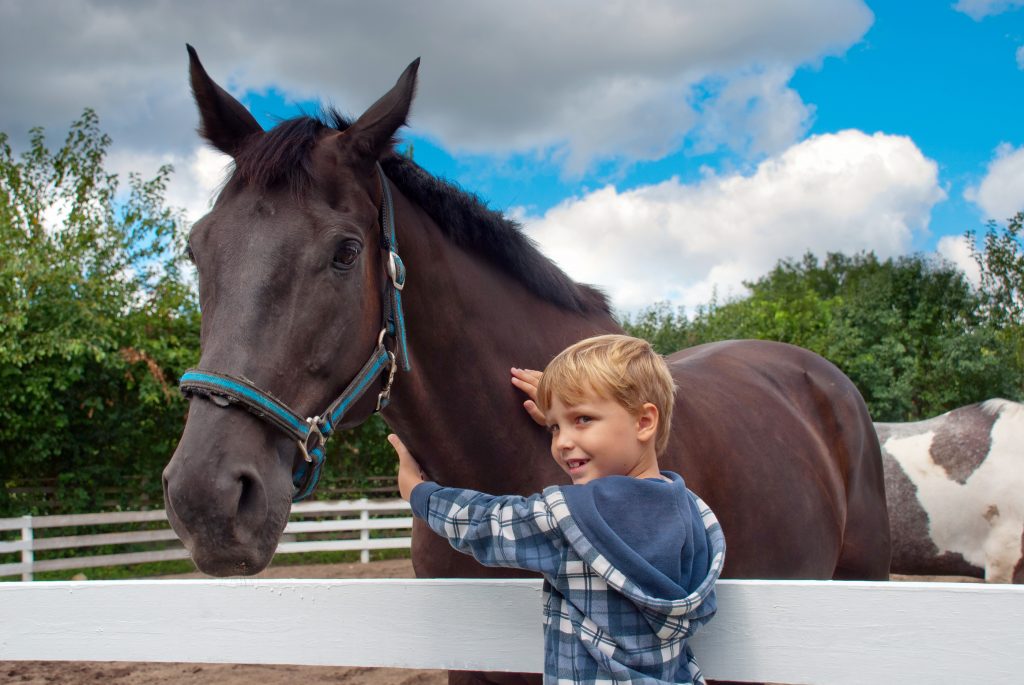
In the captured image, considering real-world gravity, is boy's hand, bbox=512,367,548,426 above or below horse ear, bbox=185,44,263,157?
below

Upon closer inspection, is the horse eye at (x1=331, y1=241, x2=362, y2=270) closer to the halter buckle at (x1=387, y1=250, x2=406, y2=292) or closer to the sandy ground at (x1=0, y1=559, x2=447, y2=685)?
the halter buckle at (x1=387, y1=250, x2=406, y2=292)

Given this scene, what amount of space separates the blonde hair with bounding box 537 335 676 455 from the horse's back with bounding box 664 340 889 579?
921 mm

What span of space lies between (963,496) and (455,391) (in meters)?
→ 6.64

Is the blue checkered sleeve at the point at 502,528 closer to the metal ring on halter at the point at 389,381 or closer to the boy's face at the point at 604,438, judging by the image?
the boy's face at the point at 604,438

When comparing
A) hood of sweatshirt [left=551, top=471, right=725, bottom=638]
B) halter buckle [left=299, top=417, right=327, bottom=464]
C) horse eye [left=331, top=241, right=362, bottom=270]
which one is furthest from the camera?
horse eye [left=331, top=241, right=362, bottom=270]

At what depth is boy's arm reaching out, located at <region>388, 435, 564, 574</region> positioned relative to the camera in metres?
1.52

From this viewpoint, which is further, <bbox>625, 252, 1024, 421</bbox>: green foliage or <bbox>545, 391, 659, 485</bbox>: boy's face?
<bbox>625, 252, 1024, 421</bbox>: green foliage

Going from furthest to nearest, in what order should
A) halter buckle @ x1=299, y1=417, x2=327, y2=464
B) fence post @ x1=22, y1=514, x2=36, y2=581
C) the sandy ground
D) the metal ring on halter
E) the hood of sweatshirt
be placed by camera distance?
fence post @ x1=22, y1=514, x2=36, y2=581
the sandy ground
the metal ring on halter
halter buckle @ x1=299, y1=417, x2=327, y2=464
the hood of sweatshirt

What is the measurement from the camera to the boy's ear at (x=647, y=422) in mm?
1574

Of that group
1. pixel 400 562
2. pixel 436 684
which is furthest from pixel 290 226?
pixel 400 562

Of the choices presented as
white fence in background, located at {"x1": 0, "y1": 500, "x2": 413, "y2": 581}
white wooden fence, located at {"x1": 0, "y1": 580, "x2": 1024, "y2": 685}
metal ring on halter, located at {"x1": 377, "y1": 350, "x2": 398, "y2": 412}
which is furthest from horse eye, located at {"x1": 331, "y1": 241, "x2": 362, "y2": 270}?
white fence in background, located at {"x1": 0, "y1": 500, "x2": 413, "y2": 581}

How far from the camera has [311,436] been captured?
1.83 metres

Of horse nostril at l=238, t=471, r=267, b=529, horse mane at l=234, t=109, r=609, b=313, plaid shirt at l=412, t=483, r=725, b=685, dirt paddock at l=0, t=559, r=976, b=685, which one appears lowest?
dirt paddock at l=0, t=559, r=976, b=685

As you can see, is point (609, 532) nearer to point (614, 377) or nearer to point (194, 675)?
point (614, 377)
